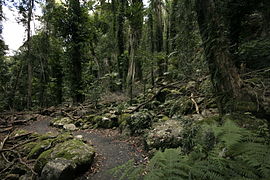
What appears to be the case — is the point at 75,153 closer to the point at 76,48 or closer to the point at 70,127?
the point at 70,127

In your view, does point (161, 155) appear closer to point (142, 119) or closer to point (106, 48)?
point (142, 119)

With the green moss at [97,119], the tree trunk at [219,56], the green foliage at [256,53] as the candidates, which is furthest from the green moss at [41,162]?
the green foliage at [256,53]

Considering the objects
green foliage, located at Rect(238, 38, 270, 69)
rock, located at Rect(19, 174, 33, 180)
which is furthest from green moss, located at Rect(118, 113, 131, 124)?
green foliage, located at Rect(238, 38, 270, 69)

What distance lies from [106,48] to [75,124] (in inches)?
380

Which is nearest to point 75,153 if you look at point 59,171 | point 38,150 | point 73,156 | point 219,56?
point 73,156

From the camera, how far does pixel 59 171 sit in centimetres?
339

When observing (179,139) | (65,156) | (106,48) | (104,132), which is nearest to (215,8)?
(179,139)

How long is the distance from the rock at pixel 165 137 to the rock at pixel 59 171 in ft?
6.74

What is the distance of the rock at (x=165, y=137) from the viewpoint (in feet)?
13.7

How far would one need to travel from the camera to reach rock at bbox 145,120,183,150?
4188 mm

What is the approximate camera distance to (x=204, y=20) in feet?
13.9

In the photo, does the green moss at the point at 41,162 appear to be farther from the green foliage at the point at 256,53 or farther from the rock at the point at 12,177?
the green foliage at the point at 256,53

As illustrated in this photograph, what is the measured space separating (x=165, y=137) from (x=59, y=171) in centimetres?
263

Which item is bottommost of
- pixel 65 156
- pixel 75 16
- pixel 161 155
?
pixel 65 156
